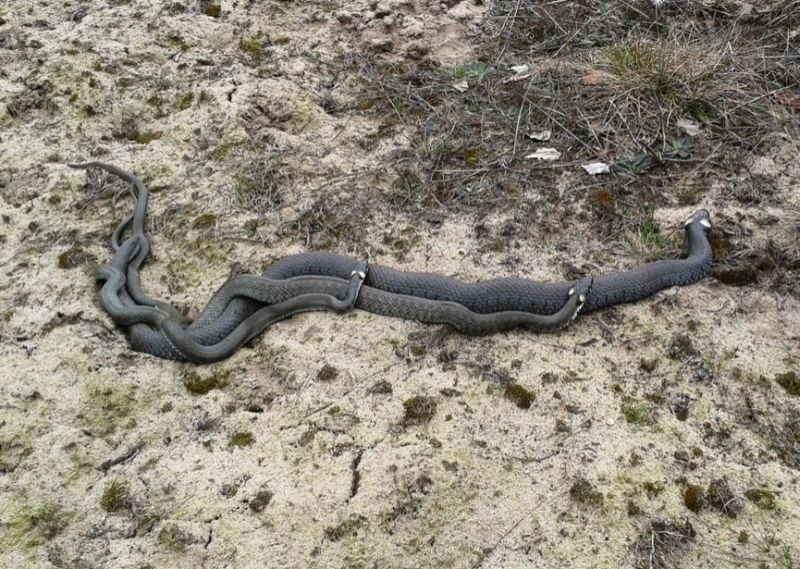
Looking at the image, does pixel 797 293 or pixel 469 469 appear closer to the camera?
pixel 469 469

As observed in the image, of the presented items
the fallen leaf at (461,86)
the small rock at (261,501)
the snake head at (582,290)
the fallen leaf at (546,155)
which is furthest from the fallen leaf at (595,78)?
the small rock at (261,501)

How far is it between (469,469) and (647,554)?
2.76 feet

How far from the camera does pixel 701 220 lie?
13.5ft

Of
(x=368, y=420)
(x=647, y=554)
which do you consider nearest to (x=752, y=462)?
(x=647, y=554)

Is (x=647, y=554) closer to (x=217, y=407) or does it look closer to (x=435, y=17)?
(x=217, y=407)

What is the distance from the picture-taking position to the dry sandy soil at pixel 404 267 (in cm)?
284

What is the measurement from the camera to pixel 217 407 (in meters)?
3.36

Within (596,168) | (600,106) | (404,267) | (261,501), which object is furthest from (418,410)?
(600,106)

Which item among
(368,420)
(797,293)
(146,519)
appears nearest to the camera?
(146,519)

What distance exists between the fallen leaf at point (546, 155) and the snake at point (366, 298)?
3.66ft

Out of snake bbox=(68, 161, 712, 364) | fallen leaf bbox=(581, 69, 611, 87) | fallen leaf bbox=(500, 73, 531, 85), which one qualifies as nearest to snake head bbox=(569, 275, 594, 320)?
snake bbox=(68, 161, 712, 364)

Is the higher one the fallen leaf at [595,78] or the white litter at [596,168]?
the fallen leaf at [595,78]

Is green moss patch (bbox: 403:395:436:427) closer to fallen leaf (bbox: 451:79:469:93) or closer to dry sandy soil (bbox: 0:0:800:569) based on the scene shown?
dry sandy soil (bbox: 0:0:800:569)

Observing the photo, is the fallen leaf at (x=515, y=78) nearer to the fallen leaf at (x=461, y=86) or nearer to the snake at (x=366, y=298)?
the fallen leaf at (x=461, y=86)
